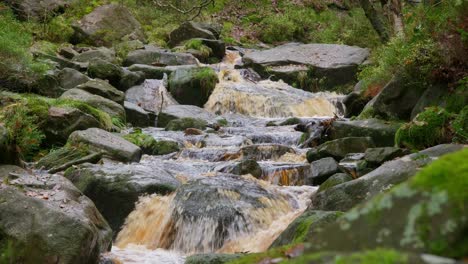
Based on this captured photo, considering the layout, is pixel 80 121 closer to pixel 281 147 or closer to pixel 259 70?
pixel 281 147

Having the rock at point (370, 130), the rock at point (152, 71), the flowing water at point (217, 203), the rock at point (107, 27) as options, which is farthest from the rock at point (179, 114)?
the rock at point (107, 27)

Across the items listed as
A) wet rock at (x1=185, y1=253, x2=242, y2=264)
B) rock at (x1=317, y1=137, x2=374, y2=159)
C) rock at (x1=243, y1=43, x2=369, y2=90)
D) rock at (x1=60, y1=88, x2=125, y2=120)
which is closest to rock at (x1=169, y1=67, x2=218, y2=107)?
rock at (x1=60, y1=88, x2=125, y2=120)

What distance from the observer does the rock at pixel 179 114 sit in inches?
538

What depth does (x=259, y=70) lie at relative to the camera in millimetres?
18859

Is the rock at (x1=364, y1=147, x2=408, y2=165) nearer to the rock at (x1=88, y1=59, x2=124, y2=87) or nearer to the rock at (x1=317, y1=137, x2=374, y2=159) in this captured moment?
the rock at (x1=317, y1=137, x2=374, y2=159)

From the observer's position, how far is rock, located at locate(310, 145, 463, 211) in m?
5.82

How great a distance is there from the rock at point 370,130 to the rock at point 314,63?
731 cm

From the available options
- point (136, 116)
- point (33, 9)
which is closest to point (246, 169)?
point (136, 116)

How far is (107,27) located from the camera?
21828 millimetres

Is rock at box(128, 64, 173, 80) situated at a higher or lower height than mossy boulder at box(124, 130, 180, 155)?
higher

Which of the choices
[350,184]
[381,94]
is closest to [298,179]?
[350,184]

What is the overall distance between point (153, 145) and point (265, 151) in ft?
8.54

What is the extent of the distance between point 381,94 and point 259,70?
8.89 metres

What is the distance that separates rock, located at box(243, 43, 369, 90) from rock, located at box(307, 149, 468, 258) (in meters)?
16.0
